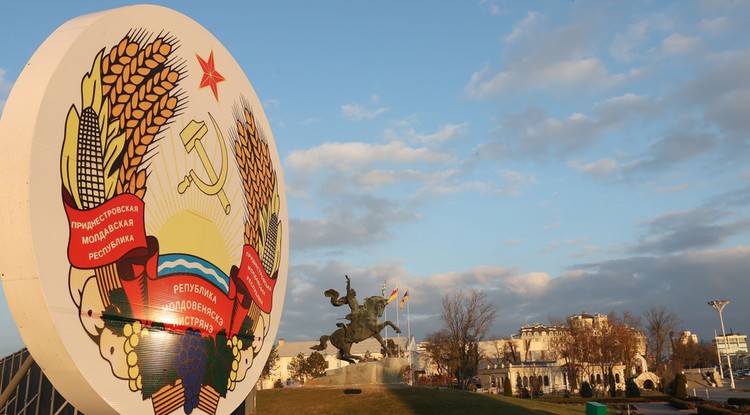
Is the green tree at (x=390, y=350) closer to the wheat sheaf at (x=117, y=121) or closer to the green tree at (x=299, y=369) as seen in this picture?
the wheat sheaf at (x=117, y=121)

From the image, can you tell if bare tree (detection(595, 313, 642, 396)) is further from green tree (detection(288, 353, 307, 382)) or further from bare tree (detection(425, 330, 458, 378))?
green tree (detection(288, 353, 307, 382))

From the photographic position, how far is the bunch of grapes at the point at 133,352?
855 centimetres

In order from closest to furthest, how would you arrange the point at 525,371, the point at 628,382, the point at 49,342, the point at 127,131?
the point at 49,342 → the point at 127,131 → the point at 628,382 → the point at 525,371

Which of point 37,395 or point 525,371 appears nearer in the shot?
point 37,395

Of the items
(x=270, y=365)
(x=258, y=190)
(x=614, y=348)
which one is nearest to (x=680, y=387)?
(x=614, y=348)

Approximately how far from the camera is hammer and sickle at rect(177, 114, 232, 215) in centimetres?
1090

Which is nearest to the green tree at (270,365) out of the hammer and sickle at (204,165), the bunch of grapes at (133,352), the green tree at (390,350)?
the green tree at (390,350)

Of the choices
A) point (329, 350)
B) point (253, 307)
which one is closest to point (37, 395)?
point (253, 307)

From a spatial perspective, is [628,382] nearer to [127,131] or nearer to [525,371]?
[525,371]

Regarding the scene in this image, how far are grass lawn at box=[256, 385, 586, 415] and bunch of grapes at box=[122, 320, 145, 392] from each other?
20.5 metres

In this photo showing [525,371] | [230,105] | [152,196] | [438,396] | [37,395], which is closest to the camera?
[152,196]

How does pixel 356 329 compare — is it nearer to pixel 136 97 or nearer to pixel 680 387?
pixel 136 97

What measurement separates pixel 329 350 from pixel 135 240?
308 ft

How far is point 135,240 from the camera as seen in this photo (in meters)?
9.14
